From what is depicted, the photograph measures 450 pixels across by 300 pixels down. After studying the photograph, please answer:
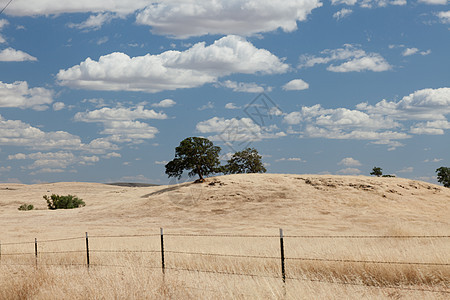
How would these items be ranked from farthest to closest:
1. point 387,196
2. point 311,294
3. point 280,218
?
point 387,196, point 280,218, point 311,294

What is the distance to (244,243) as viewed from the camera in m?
25.3

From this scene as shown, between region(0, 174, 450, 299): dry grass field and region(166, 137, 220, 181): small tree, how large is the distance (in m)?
2.14

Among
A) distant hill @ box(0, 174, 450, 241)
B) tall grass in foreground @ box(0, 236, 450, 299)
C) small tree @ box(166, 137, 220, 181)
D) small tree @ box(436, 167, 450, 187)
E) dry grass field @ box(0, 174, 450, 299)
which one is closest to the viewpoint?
tall grass in foreground @ box(0, 236, 450, 299)

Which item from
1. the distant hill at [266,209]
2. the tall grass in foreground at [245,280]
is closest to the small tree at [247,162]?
the distant hill at [266,209]

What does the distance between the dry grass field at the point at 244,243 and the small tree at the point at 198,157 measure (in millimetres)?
2136

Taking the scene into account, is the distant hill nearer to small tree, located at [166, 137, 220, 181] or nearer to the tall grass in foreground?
small tree, located at [166, 137, 220, 181]

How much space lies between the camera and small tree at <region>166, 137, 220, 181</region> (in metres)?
57.1

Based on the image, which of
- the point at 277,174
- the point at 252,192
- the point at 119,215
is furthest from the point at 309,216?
the point at 119,215

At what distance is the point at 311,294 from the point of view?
34.8 feet

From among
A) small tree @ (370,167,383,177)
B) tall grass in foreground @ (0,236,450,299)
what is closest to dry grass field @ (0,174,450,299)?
tall grass in foreground @ (0,236,450,299)

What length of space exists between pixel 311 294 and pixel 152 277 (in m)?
4.25

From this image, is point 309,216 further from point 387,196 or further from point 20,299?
point 20,299

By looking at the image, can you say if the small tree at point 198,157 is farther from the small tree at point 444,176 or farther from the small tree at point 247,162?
the small tree at point 444,176

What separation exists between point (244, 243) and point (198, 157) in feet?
107
